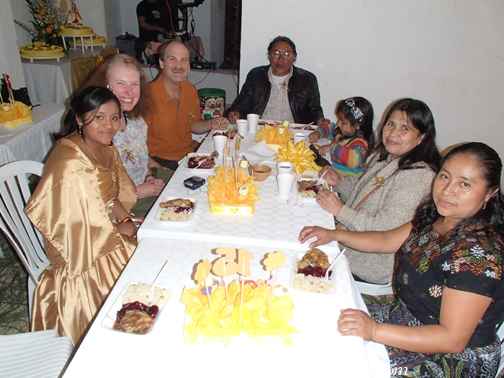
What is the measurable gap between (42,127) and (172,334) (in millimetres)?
2986

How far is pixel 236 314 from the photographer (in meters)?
1.16

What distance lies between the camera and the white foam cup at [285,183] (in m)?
1.99

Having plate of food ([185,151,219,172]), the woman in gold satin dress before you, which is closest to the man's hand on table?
the woman in gold satin dress

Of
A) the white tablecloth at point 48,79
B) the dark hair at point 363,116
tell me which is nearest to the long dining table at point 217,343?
the dark hair at point 363,116

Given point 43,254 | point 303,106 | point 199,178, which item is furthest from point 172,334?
point 303,106

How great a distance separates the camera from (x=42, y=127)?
3344mm

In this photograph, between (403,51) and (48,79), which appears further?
(48,79)

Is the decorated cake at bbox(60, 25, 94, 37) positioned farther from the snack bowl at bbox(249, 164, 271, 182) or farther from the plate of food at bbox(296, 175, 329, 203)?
the plate of food at bbox(296, 175, 329, 203)

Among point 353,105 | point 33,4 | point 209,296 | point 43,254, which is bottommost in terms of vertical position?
point 43,254

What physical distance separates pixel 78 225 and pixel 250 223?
2.71 feet

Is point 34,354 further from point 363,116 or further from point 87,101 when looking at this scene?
point 363,116

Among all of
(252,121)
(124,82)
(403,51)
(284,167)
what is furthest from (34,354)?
(403,51)

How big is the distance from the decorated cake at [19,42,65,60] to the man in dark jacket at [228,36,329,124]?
10.4 ft

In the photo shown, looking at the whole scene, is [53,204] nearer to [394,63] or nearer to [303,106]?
[303,106]
